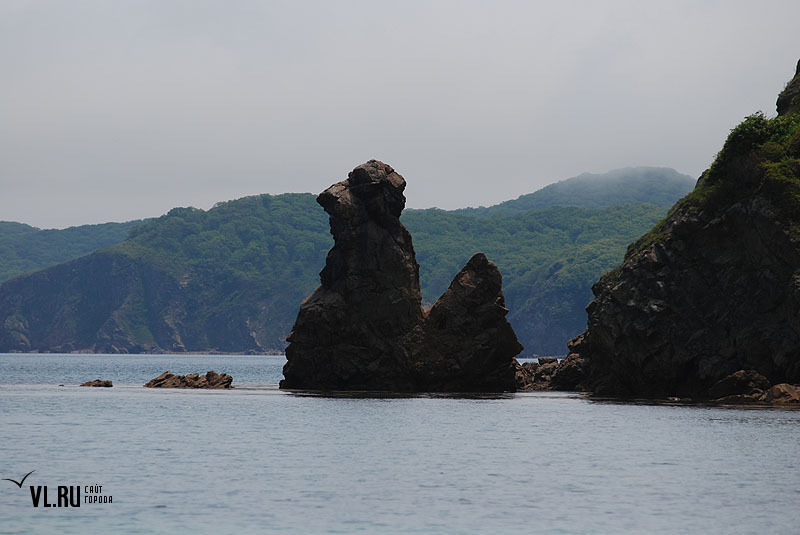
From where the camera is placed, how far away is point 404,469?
134 feet

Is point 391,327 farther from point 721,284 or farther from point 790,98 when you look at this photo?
point 790,98

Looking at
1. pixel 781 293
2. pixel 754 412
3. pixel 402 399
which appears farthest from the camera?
pixel 402 399

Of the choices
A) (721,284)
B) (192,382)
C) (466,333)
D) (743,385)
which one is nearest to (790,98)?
(721,284)

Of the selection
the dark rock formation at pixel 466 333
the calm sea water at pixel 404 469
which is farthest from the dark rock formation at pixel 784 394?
the dark rock formation at pixel 466 333

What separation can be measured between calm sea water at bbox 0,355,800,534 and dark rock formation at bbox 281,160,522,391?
850 inches

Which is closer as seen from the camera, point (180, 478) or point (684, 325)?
point (180, 478)

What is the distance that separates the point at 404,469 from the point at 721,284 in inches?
2020

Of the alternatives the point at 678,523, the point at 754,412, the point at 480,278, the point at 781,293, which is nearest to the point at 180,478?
the point at 678,523

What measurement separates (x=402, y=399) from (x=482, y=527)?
187 feet

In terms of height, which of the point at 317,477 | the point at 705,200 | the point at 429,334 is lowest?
the point at 317,477

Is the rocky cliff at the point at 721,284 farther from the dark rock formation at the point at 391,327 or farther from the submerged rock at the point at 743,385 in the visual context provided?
the dark rock formation at the point at 391,327

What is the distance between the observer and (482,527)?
1099 inches

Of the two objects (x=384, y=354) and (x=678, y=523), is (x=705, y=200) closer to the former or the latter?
(x=384, y=354)
